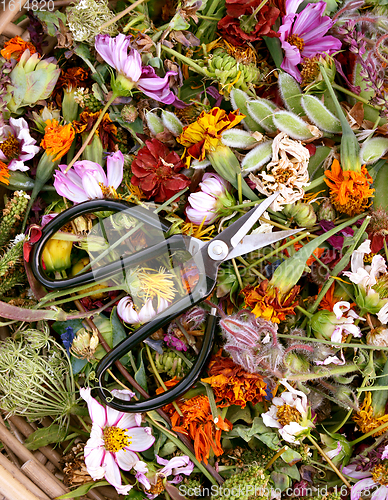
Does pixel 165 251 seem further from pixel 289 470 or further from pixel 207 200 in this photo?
pixel 289 470

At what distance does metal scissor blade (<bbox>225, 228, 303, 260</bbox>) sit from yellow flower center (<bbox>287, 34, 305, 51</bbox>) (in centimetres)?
44

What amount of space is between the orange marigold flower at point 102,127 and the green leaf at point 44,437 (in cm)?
65

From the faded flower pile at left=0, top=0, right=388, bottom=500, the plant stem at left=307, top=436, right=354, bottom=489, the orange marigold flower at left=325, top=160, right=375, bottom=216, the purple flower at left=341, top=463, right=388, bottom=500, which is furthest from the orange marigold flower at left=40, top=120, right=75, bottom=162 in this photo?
the purple flower at left=341, top=463, right=388, bottom=500

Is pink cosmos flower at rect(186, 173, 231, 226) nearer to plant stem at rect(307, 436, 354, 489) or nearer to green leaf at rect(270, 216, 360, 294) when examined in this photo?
green leaf at rect(270, 216, 360, 294)

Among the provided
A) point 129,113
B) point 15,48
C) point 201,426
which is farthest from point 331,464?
point 15,48

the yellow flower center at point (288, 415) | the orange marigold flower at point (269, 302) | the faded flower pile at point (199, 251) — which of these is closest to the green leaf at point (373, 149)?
the faded flower pile at point (199, 251)

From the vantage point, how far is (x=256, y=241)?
829 mm

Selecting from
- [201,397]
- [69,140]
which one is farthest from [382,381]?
[69,140]

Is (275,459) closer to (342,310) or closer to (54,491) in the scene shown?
(342,310)

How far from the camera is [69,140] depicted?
0.91 m

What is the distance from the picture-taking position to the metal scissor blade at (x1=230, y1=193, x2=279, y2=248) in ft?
2.71

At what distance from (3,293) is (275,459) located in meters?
0.72

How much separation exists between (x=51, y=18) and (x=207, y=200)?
0.53m

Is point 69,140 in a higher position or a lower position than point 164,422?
higher
